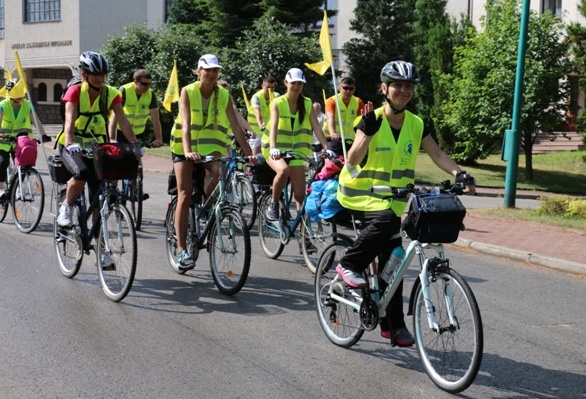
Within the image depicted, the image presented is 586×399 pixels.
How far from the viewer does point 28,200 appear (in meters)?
11.1

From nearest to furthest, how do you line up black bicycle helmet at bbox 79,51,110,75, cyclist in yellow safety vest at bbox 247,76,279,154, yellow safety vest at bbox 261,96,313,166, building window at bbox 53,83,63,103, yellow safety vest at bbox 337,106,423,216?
yellow safety vest at bbox 337,106,423,216, black bicycle helmet at bbox 79,51,110,75, yellow safety vest at bbox 261,96,313,166, cyclist in yellow safety vest at bbox 247,76,279,154, building window at bbox 53,83,63,103

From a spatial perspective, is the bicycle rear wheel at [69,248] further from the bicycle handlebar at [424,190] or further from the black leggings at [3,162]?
the black leggings at [3,162]

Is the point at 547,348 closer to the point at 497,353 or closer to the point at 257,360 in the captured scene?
the point at 497,353

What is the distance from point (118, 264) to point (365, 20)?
25.7m

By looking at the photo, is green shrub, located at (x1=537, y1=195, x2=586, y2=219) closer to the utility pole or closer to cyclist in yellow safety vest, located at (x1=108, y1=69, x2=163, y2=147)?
the utility pole

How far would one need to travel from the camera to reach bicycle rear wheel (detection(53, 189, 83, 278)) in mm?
7917

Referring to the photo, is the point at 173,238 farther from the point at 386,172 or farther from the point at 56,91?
the point at 56,91

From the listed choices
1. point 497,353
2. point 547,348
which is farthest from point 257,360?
point 547,348

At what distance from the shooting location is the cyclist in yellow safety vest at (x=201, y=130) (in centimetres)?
788

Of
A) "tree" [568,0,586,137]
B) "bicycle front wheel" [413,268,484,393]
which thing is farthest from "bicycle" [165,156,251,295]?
"tree" [568,0,586,137]

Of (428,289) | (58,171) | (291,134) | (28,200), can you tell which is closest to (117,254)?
(58,171)

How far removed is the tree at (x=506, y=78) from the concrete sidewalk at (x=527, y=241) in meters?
10.6

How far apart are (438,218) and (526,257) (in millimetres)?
5563

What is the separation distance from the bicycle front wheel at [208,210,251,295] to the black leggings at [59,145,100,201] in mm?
1235
